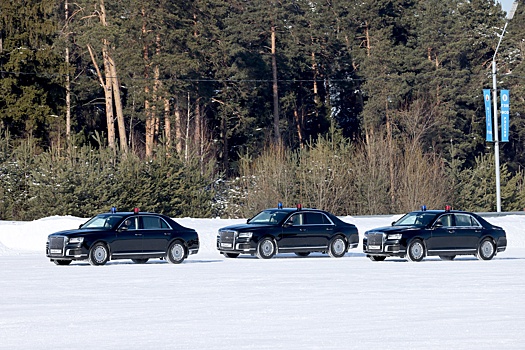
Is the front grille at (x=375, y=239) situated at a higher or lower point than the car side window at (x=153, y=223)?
lower

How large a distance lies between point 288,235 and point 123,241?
17.7 feet

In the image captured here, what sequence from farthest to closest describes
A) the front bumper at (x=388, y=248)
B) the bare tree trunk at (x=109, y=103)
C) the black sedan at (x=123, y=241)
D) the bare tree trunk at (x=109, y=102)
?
1. the bare tree trunk at (x=109, y=102)
2. the bare tree trunk at (x=109, y=103)
3. the front bumper at (x=388, y=248)
4. the black sedan at (x=123, y=241)

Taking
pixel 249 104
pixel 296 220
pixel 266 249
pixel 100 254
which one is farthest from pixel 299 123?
pixel 100 254

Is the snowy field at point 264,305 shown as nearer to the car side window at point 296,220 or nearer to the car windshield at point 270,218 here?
the car side window at point 296,220

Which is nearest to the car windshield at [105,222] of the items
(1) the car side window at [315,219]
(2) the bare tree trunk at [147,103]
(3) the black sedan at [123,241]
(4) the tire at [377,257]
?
(3) the black sedan at [123,241]

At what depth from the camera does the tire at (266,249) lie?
30484mm

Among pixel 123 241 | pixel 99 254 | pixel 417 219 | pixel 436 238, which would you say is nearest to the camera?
pixel 99 254

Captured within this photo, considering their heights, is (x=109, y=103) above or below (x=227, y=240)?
above

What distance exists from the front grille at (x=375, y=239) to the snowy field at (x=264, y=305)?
0.91 m

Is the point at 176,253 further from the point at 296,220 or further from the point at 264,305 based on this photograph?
the point at 264,305

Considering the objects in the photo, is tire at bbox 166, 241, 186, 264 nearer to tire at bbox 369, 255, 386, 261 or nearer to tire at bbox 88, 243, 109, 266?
tire at bbox 88, 243, 109, 266

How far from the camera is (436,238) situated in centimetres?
2948

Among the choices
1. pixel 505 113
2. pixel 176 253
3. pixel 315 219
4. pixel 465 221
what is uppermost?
pixel 505 113

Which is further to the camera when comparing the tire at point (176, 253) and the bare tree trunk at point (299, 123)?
the bare tree trunk at point (299, 123)
